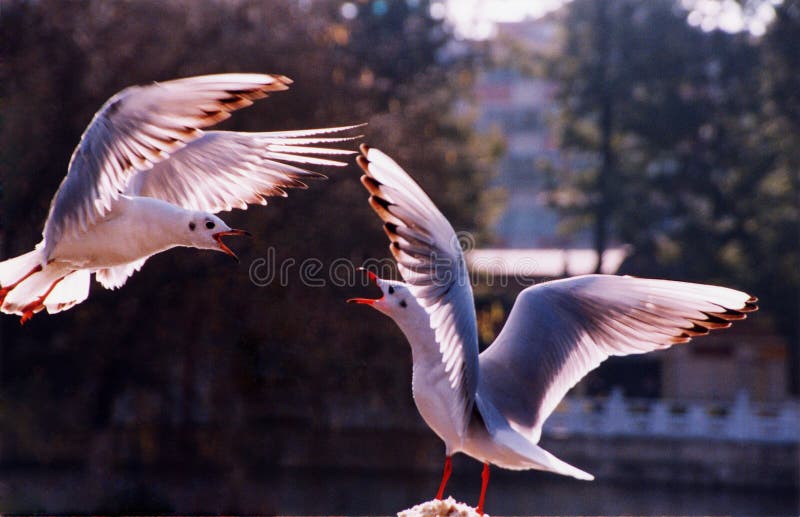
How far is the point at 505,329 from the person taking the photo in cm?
340

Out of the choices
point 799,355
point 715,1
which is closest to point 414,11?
point 715,1

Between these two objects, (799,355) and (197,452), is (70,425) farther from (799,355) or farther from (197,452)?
(799,355)

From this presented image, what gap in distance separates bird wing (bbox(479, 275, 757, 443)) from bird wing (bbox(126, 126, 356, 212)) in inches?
38.7

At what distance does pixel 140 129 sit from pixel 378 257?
741 cm

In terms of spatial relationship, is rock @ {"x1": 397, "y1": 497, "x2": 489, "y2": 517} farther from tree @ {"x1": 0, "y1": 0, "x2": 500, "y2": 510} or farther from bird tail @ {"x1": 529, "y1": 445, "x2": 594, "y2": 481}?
tree @ {"x1": 0, "y1": 0, "x2": 500, "y2": 510}

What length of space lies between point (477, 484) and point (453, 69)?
29.3 feet

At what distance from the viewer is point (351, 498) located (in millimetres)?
12977

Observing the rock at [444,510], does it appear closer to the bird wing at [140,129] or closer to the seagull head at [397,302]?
the seagull head at [397,302]

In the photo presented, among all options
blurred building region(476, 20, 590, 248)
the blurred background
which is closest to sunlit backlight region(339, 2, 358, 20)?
the blurred background

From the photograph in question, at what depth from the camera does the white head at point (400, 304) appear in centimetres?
300

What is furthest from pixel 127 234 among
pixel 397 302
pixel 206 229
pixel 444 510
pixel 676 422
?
pixel 676 422

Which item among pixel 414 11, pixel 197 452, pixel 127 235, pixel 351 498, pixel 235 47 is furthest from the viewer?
pixel 414 11

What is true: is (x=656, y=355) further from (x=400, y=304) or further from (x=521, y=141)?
(x=521, y=141)

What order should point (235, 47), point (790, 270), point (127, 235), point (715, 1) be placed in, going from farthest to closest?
point (715, 1)
point (790, 270)
point (235, 47)
point (127, 235)
